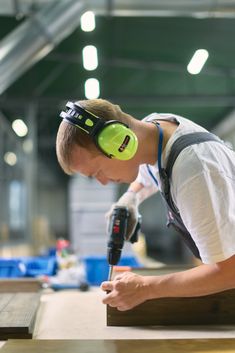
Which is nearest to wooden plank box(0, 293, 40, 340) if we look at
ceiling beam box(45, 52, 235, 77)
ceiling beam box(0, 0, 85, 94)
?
ceiling beam box(0, 0, 85, 94)

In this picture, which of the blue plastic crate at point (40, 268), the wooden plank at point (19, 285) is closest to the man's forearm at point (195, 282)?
the wooden plank at point (19, 285)

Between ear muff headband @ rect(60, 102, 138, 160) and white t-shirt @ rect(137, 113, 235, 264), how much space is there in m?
0.16

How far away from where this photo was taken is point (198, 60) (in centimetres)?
614

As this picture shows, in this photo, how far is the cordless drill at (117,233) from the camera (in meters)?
1.76

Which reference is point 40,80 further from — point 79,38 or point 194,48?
point 194,48

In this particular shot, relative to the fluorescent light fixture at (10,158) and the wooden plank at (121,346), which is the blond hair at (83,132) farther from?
the fluorescent light fixture at (10,158)

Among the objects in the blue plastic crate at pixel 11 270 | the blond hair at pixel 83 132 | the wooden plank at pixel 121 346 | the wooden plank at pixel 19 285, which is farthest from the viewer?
the blue plastic crate at pixel 11 270

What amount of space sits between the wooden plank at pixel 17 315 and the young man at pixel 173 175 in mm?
264

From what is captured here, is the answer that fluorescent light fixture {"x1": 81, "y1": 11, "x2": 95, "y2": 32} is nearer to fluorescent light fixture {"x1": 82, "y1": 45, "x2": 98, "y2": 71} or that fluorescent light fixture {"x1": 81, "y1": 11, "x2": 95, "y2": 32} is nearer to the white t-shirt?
fluorescent light fixture {"x1": 82, "y1": 45, "x2": 98, "y2": 71}

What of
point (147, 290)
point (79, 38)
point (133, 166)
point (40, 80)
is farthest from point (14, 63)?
point (40, 80)

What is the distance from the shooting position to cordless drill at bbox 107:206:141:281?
1761mm

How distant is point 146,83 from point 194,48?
6.86 ft

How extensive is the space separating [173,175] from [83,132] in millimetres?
309

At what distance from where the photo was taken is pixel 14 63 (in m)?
4.01
